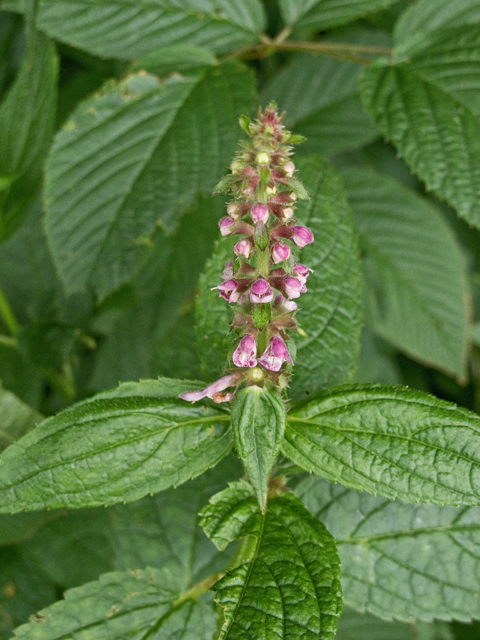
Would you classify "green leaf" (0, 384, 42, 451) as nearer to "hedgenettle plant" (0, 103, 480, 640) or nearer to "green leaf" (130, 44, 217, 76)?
"hedgenettle plant" (0, 103, 480, 640)

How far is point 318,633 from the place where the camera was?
4.15 feet

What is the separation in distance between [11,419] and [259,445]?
127 cm

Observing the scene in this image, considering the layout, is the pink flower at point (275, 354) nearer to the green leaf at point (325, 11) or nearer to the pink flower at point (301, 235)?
the pink flower at point (301, 235)

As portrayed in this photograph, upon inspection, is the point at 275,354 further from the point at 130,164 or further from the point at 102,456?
the point at 130,164

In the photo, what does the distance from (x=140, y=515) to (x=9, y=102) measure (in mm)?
1811

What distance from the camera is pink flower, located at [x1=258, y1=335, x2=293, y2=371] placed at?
1.33m

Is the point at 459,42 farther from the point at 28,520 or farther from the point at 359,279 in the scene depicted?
the point at 28,520

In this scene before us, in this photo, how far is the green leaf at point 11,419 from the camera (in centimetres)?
216

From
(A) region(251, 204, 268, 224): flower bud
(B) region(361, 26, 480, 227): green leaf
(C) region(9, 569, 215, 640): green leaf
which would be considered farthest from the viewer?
(B) region(361, 26, 480, 227): green leaf

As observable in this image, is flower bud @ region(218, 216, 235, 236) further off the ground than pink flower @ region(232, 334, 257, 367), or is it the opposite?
Answer: flower bud @ region(218, 216, 235, 236)

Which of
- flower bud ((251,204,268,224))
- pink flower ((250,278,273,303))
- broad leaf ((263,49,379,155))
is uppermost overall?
broad leaf ((263,49,379,155))

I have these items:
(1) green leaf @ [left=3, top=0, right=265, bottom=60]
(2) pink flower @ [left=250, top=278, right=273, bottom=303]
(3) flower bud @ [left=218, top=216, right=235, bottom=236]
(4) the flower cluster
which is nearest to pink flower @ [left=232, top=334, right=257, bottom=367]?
(4) the flower cluster

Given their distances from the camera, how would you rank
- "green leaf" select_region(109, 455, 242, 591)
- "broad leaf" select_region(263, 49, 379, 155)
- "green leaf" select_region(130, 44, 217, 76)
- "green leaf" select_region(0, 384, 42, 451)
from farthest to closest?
"broad leaf" select_region(263, 49, 379, 155)
"green leaf" select_region(130, 44, 217, 76)
"green leaf" select_region(0, 384, 42, 451)
"green leaf" select_region(109, 455, 242, 591)

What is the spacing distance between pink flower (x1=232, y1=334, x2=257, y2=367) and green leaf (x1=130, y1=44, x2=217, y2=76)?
A: 4.89 feet
